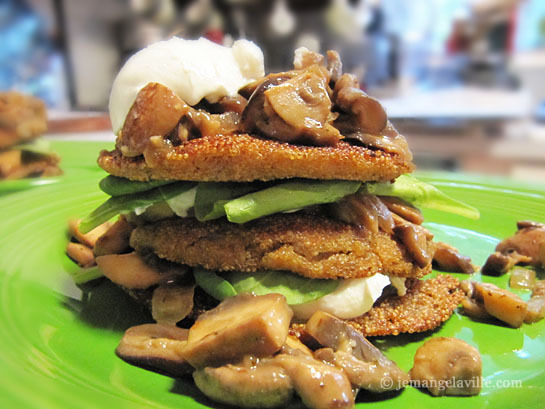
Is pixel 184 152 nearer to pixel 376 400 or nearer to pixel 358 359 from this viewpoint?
pixel 358 359

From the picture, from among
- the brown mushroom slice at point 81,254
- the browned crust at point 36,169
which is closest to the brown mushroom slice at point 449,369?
the brown mushroom slice at point 81,254

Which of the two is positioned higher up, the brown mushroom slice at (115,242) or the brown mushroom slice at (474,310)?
the brown mushroom slice at (115,242)

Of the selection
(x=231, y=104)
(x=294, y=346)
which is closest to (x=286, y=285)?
(x=294, y=346)

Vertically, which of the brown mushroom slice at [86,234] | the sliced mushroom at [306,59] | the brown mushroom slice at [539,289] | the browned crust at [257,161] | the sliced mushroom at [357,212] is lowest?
the brown mushroom slice at [539,289]

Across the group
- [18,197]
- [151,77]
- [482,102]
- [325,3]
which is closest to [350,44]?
[325,3]

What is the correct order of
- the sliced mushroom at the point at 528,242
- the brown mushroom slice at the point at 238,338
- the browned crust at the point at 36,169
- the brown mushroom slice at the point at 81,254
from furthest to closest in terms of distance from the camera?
1. the browned crust at the point at 36,169
2. the sliced mushroom at the point at 528,242
3. the brown mushroom slice at the point at 81,254
4. the brown mushroom slice at the point at 238,338

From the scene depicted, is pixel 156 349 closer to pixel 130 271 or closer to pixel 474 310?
pixel 130 271

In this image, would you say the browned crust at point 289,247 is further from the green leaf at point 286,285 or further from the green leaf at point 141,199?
the green leaf at point 141,199
